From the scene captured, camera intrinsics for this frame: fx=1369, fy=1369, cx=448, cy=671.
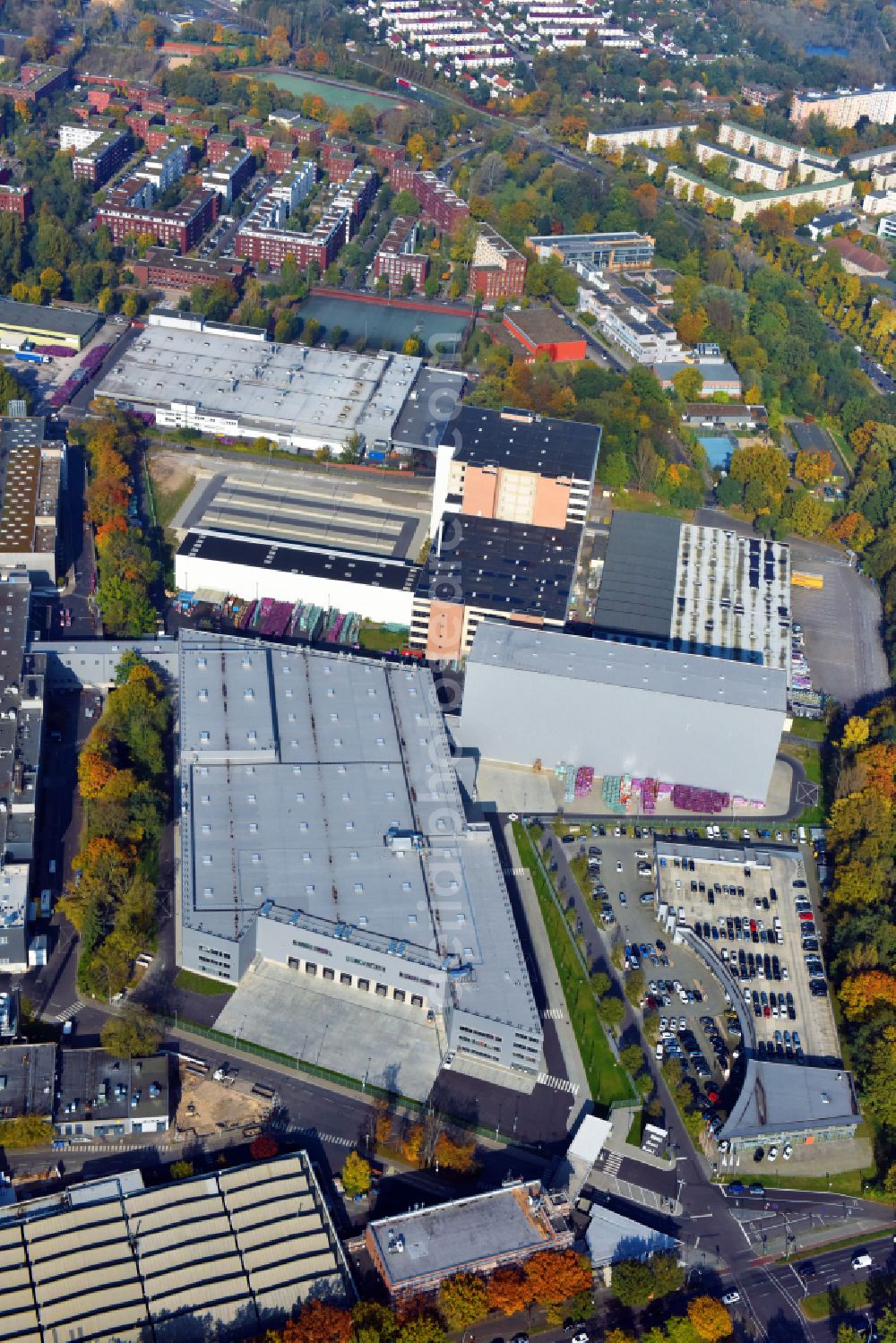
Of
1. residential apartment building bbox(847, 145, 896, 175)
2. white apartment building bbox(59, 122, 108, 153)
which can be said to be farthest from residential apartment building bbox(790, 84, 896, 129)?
white apartment building bbox(59, 122, 108, 153)

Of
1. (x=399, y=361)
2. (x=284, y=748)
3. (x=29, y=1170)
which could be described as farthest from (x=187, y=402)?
(x=29, y=1170)

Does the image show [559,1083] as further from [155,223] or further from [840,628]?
[155,223]

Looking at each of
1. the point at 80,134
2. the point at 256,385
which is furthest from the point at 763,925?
the point at 80,134

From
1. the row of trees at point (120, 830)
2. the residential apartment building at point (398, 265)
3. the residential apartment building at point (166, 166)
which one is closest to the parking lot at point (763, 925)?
the row of trees at point (120, 830)

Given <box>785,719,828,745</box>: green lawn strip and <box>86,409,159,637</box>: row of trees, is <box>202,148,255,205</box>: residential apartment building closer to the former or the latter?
<box>86,409,159,637</box>: row of trees

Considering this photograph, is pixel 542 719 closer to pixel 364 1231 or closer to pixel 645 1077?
pixel 645 1077

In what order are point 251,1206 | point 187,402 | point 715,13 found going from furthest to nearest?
point 715,13
point 187,402
point 251,1206
